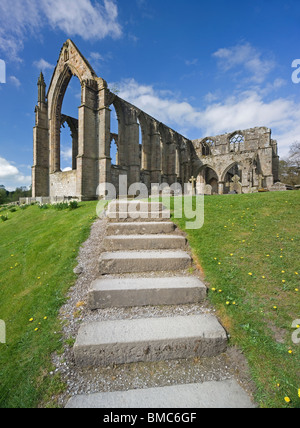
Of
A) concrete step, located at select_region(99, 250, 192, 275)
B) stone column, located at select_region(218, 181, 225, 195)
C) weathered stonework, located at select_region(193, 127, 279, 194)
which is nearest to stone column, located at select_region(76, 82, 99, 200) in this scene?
concrete step, located at select_region(99, 250, 192, 275)

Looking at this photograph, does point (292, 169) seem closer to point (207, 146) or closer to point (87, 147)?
point (207, 146)

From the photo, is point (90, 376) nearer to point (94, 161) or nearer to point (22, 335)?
point (22, 335)

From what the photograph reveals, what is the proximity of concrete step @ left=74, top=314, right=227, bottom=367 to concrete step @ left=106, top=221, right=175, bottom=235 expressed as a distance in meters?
2.63

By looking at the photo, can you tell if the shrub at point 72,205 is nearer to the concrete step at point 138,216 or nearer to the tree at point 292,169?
the concrete step at point 138,216

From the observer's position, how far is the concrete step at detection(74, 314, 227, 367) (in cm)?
231

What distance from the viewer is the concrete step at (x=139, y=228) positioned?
16.7 feet

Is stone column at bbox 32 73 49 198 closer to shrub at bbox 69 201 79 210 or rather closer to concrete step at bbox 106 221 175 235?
shrub at bbox 69 201 79 210

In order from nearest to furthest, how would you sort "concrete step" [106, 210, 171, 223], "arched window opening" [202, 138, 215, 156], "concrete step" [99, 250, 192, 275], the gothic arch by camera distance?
"concrete step" [99, 250, 192, 275]
"concrete step" [106, 210, 171, 223]
the gothic arch
"arched window opening" [202, 138, 215, 156]

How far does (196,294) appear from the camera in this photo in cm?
313

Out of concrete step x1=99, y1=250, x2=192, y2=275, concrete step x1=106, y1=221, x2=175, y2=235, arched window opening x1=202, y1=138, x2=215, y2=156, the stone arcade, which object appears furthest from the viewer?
arched window opening x1=202, y1=138, x2=215, y2=156

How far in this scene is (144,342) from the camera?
2.36 meters
